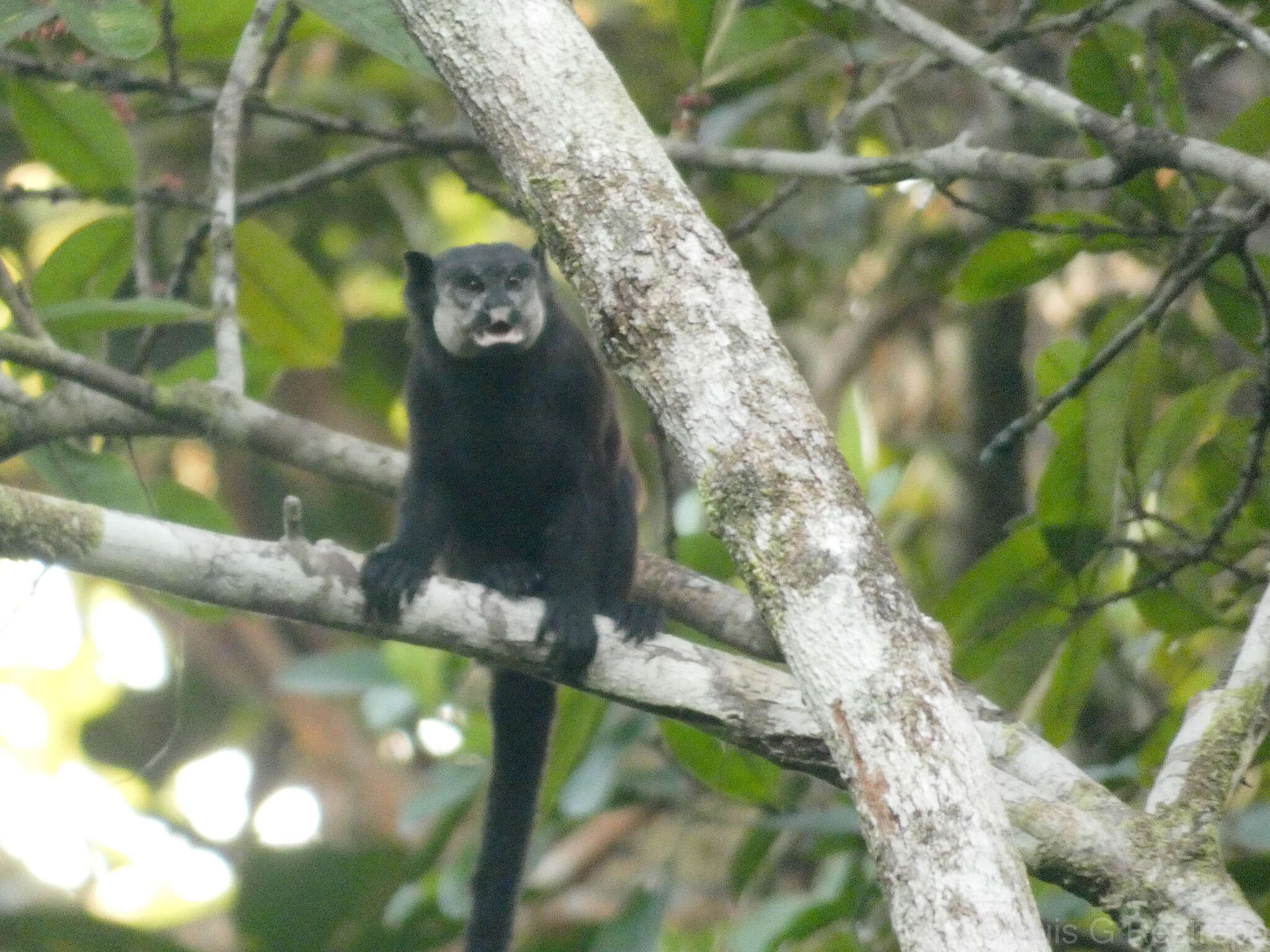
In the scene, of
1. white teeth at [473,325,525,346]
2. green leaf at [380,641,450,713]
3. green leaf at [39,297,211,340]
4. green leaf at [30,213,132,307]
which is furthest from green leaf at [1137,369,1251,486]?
green leaf at [30,213,132,307]

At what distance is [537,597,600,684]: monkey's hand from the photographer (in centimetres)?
268

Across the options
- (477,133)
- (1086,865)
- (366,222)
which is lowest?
(1086,865)

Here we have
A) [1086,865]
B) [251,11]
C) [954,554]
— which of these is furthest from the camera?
[954,554]

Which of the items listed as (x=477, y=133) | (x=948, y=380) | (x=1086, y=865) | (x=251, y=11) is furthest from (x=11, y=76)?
(x=948, y=380)

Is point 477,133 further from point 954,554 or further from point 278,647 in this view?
point 278,647

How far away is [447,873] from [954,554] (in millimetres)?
2051

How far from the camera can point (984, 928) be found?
1.52 meters

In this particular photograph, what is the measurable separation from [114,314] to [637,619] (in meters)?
1.34

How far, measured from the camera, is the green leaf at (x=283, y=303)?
162 inches

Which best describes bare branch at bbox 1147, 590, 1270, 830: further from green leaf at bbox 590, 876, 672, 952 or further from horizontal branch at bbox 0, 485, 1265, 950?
green leaf at bbox 590, 876, 672, 952

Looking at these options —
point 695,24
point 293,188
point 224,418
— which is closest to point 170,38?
point 293,188

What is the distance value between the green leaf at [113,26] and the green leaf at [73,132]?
3.31 ft

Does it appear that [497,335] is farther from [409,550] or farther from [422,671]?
[422,671]

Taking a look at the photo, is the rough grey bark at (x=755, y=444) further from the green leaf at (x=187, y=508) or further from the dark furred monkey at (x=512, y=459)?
the green leaf at (x=187, y=508)
